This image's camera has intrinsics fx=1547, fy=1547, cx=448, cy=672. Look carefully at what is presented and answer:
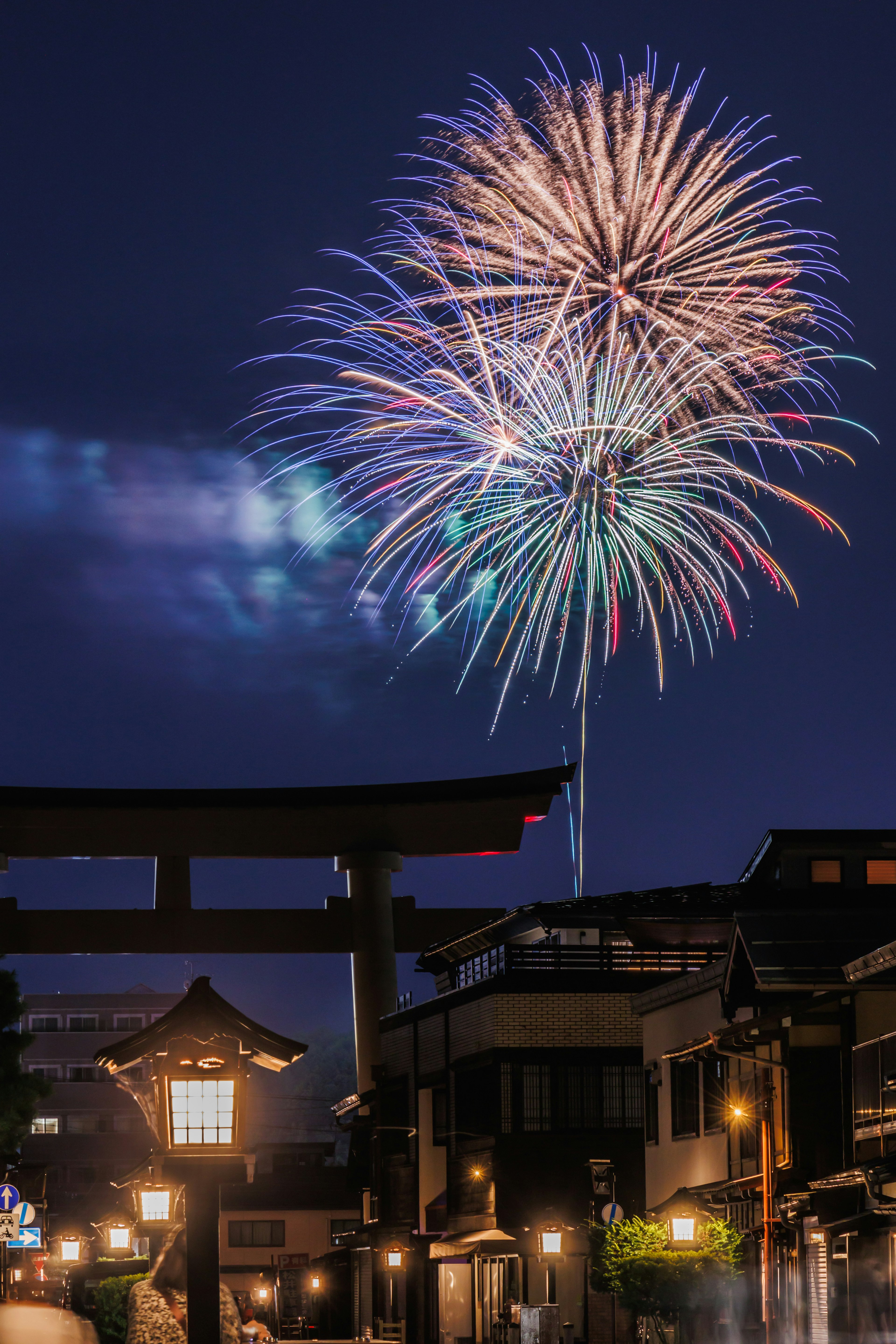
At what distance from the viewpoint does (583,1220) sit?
103 ft

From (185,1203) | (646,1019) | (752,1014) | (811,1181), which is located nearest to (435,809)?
(646,1019)

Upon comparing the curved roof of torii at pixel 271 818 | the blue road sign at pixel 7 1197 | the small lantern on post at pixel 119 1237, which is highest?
the curved roof of torii at pixel 271 818

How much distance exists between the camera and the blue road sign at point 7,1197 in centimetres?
2525

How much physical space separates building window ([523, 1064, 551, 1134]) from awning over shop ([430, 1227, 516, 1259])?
2.21 meters

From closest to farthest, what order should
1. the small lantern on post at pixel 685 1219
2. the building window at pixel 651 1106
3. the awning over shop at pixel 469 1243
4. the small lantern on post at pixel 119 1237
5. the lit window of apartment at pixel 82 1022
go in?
the small lantern on post at pixel 685 1219
the small lantern on post at pixel 119 1237
the building window at pixel 651 1106
the awning over shop at pixel 469 1243
the lit window of apartment at pixel 82 1022

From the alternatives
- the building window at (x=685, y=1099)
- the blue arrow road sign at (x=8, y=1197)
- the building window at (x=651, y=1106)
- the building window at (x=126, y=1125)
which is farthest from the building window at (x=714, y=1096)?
the building window at (x=126, y=1125)

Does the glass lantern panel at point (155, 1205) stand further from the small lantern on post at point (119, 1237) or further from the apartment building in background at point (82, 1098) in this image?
the apartment building in background at point (82, 1098)

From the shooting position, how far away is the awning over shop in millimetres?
31141

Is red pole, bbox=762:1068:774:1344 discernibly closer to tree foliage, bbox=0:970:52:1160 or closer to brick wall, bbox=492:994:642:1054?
brick wall, bbox=492:994:642:1054

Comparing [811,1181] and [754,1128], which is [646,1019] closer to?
[754,1128]

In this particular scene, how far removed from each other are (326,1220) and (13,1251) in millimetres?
18157

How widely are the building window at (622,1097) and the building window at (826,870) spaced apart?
19.8 feet

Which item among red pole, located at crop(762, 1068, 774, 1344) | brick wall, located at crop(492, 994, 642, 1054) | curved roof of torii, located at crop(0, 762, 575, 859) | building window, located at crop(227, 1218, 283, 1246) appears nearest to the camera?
red pole, located at crop(762, 1068, 774, 1344)

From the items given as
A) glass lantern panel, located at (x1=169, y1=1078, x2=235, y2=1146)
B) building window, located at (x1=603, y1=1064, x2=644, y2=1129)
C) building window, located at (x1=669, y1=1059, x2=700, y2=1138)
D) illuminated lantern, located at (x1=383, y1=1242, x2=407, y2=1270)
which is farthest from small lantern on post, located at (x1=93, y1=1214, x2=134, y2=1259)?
glass lantern panel, located at (x1=169, y1=1078, x2=235, y2=1146)
